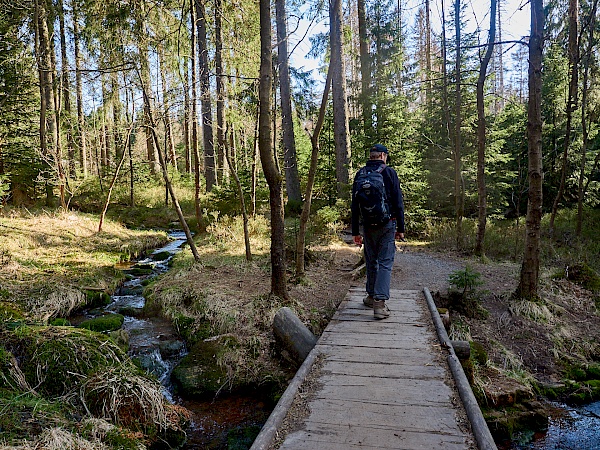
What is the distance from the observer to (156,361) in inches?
236

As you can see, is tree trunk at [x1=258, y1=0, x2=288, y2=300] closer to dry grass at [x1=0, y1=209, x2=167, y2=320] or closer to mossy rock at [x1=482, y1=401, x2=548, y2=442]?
mossy rock at [x1=482, y1=401, x2=548, y2=442]

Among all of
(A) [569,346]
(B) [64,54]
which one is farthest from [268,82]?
(B) [64,54]

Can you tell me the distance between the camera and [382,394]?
3.38 meters

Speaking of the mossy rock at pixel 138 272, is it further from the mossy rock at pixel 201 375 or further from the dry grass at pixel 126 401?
the dry grass at pixel 126 401

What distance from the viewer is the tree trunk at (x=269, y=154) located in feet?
19.5

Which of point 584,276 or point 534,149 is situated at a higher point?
point 534,149

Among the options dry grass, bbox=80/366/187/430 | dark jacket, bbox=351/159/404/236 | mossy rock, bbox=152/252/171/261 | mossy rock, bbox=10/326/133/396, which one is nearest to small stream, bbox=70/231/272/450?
dry grass, bbox=80/366/187/430

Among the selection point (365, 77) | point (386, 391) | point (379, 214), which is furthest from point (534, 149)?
point (365, 77)

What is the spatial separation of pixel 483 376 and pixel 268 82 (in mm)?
5293

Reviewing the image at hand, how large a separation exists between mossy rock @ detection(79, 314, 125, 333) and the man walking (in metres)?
4.65

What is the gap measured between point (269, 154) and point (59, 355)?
3803 millimetres

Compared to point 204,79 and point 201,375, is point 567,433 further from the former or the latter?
point 204,79

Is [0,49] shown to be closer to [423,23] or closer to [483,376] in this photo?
[483,376]

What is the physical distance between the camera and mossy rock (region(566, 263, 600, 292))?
8848 mm
